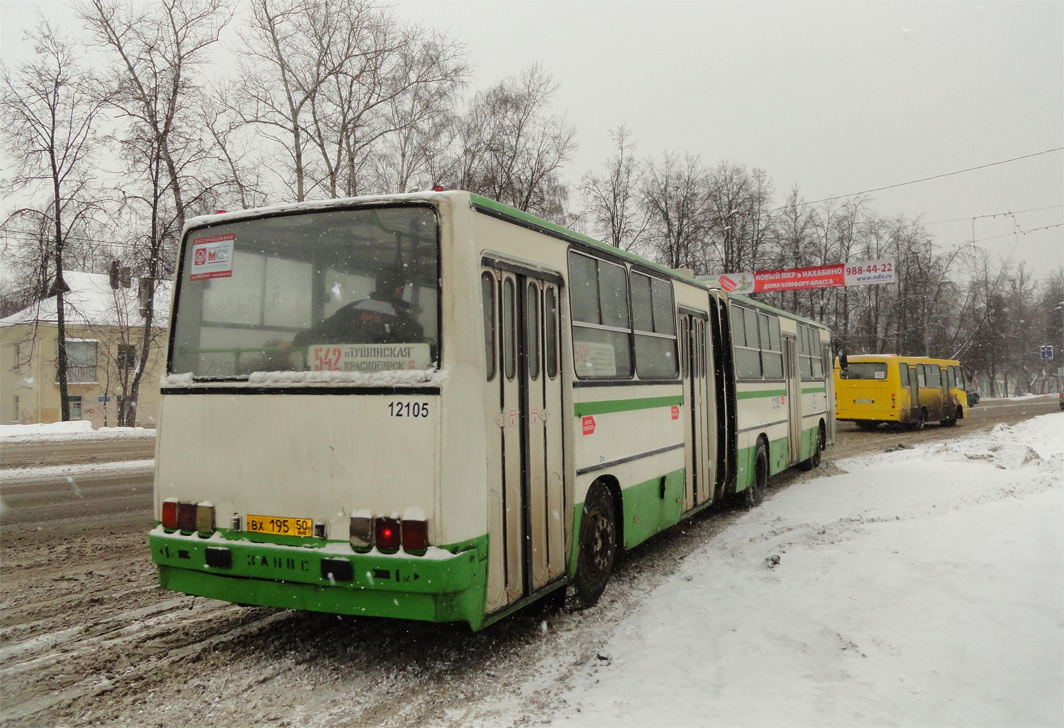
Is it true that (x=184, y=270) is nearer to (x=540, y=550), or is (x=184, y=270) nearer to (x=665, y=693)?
(x=540, y=550)

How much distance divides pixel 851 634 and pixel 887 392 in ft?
79.0

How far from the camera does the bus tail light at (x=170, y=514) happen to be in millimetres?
5113

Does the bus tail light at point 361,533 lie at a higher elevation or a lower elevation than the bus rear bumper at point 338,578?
higher

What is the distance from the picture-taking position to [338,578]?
4.51 m

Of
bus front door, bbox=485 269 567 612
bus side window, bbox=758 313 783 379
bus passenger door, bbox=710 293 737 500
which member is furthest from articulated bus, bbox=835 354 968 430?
bus front door, bbox=485 269 567 612

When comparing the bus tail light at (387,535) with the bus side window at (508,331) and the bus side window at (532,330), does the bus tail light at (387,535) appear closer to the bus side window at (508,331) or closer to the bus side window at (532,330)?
A: the bus side window at (508,331)

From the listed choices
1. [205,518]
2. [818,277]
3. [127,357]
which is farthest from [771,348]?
[127,357]

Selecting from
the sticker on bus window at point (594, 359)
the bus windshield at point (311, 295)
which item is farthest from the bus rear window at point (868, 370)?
the bus windshield at point (311, 295)

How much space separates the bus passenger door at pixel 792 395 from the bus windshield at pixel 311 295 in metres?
10.1

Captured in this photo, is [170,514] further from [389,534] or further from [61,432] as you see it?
[61,432]

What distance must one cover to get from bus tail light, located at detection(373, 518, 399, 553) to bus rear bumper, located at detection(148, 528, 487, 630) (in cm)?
5

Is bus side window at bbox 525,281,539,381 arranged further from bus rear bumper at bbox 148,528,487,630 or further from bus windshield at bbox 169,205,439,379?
bus rear bumper at bbox 148,528,487,630

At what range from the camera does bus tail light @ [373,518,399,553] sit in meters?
4.43

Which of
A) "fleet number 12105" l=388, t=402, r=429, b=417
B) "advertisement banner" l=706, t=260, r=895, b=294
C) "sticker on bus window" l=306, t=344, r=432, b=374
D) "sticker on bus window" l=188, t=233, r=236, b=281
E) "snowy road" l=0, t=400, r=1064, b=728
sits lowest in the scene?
"snowy road" l=0, t=400, r=1064, b=728
